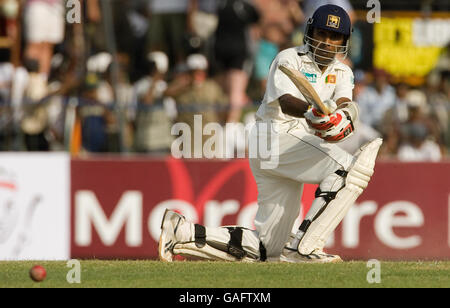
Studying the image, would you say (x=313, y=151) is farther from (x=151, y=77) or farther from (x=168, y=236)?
(x=151, y=77)

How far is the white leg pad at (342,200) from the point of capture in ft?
27.2

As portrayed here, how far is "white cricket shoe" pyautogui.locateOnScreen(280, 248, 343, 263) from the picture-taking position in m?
8.39

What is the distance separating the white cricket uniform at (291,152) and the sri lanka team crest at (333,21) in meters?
0.36

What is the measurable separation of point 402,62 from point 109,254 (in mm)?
6236

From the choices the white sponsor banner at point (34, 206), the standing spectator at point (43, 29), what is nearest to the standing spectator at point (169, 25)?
the standing spectator at point (43, 29)

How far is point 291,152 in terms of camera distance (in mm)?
8445

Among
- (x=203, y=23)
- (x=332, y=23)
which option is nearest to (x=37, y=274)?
(x=332, y=23)

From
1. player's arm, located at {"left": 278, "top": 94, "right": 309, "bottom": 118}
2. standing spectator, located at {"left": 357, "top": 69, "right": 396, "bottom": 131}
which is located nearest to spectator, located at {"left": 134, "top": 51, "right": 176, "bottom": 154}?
standing spectator, located at {"left": 357, "top": 69, "right": 396, "bottom": 131}

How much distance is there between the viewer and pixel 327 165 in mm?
8391

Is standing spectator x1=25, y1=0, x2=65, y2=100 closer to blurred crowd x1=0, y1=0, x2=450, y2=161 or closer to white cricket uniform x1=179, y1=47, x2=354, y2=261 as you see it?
blurred crowd x1=0, y1=0, x2=450, y2=161

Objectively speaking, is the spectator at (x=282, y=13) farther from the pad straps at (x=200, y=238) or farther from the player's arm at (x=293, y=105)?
the player's arm at (x=293, y=105)

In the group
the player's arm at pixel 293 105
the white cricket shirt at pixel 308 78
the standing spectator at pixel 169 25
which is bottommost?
the player's arm at pixel 293 105
